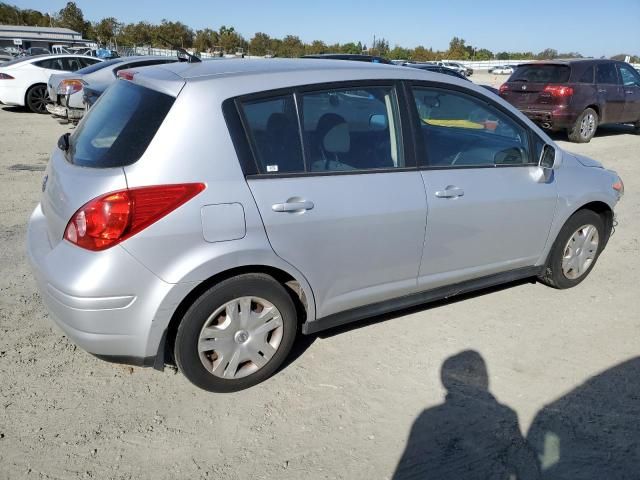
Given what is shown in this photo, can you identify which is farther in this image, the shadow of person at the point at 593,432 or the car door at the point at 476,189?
the car door at the point at 476,189

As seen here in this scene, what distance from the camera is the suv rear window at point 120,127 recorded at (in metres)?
2.66

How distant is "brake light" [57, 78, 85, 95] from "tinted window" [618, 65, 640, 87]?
11.8 m

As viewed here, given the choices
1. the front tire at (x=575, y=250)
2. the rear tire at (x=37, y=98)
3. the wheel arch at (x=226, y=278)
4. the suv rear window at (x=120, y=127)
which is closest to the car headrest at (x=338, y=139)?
the wheel arch at (x=226, y=278)

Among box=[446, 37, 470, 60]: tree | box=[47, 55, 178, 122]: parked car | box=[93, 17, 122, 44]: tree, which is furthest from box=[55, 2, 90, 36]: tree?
box=[47, 55, 178, 122]: parked car

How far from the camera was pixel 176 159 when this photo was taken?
261 cm

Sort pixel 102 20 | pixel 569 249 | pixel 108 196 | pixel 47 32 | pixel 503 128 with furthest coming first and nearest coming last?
pixel 102 20 < pixel 47 32 < pixel 569 249 < pixel 503 128 < pixel 108 196

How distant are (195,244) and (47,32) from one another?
230ft

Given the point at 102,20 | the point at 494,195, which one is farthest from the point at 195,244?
the point at 102,20

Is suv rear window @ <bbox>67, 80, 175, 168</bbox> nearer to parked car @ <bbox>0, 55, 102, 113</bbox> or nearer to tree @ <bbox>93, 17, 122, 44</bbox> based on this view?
parked car @ <bbox>0, 55, 102, 113</bbox>

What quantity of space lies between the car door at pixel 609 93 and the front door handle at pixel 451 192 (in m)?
10.2

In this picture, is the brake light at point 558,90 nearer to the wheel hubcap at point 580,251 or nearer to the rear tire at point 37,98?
the wheel hubcap at point 580,251

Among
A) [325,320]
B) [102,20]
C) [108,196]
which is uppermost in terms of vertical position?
[102,20]

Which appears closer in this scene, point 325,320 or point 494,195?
point 325,320

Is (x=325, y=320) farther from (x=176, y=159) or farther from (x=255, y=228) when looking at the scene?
(x=176, y=159)
